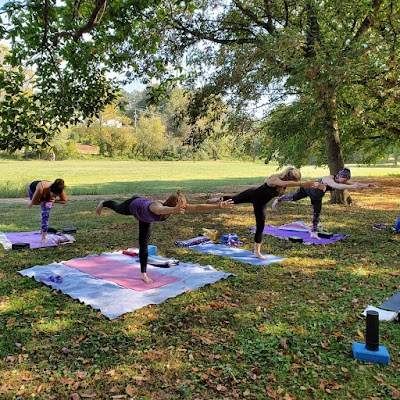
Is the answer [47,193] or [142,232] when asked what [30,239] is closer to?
[47,193]

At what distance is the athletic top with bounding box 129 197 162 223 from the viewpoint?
18.7 ft

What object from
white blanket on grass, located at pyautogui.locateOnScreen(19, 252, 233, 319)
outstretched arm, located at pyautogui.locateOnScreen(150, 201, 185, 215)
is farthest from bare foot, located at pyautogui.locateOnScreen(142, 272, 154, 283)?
outstretched arm, located at pyautogui.locateOnScreen(150, 201, 185, 215)

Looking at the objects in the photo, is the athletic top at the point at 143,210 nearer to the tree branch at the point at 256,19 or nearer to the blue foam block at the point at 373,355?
the blue foam block at the point at 373,355

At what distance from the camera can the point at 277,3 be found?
12594mm

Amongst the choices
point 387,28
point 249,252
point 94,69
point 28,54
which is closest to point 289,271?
point 249,252

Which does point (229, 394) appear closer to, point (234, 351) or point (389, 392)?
point (234, 351)

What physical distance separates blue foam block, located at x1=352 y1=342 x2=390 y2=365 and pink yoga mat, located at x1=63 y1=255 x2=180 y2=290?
3.11m

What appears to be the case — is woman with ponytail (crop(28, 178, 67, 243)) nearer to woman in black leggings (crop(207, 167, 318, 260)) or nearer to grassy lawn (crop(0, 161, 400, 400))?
grassy lawn (crop(0, 161, 400, 400))

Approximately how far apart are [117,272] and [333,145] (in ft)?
36.8

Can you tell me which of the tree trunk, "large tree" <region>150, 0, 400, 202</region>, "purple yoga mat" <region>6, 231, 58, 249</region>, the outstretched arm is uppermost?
"large tree" <region>150, 0, 400, 202</region>

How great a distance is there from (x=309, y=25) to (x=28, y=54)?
976cm

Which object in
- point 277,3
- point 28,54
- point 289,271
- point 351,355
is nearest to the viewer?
point 351,355

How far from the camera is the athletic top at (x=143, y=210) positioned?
18.7ft

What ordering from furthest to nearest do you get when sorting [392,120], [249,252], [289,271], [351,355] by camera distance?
[392,120] < [249,252] < [289,271] < [351,355]
